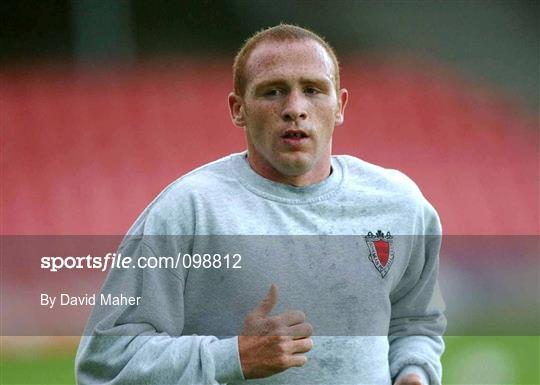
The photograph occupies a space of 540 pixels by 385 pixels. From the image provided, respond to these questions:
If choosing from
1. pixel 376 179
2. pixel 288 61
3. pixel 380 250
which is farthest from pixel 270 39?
pixel 380 250

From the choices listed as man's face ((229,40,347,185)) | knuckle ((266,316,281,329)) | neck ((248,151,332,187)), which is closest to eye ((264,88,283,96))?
man's face ((229,40,347,185))

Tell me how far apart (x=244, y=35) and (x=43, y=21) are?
45cm

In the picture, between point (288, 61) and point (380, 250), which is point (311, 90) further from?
point (380, 250)

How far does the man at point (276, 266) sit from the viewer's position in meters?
1.75

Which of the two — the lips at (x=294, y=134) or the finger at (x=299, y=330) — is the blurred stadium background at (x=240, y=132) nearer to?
the lips at (x=294, y=134)

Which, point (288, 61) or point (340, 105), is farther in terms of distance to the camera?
point (340, 105)

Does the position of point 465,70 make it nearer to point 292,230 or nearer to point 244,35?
point 244,35

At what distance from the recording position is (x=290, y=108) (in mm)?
1838

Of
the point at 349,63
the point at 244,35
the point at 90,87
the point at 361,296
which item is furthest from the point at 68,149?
the point at 361,296

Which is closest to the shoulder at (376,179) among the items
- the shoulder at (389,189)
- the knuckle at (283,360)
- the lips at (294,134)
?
the shoulder at (389,189)

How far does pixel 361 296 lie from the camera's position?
184 cm

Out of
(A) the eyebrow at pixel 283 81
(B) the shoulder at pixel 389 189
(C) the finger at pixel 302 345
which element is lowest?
(C) the finger at pixel 302 345

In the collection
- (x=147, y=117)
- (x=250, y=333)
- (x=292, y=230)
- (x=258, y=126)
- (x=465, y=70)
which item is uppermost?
(x=465, y=70)

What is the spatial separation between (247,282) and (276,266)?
6 cm
